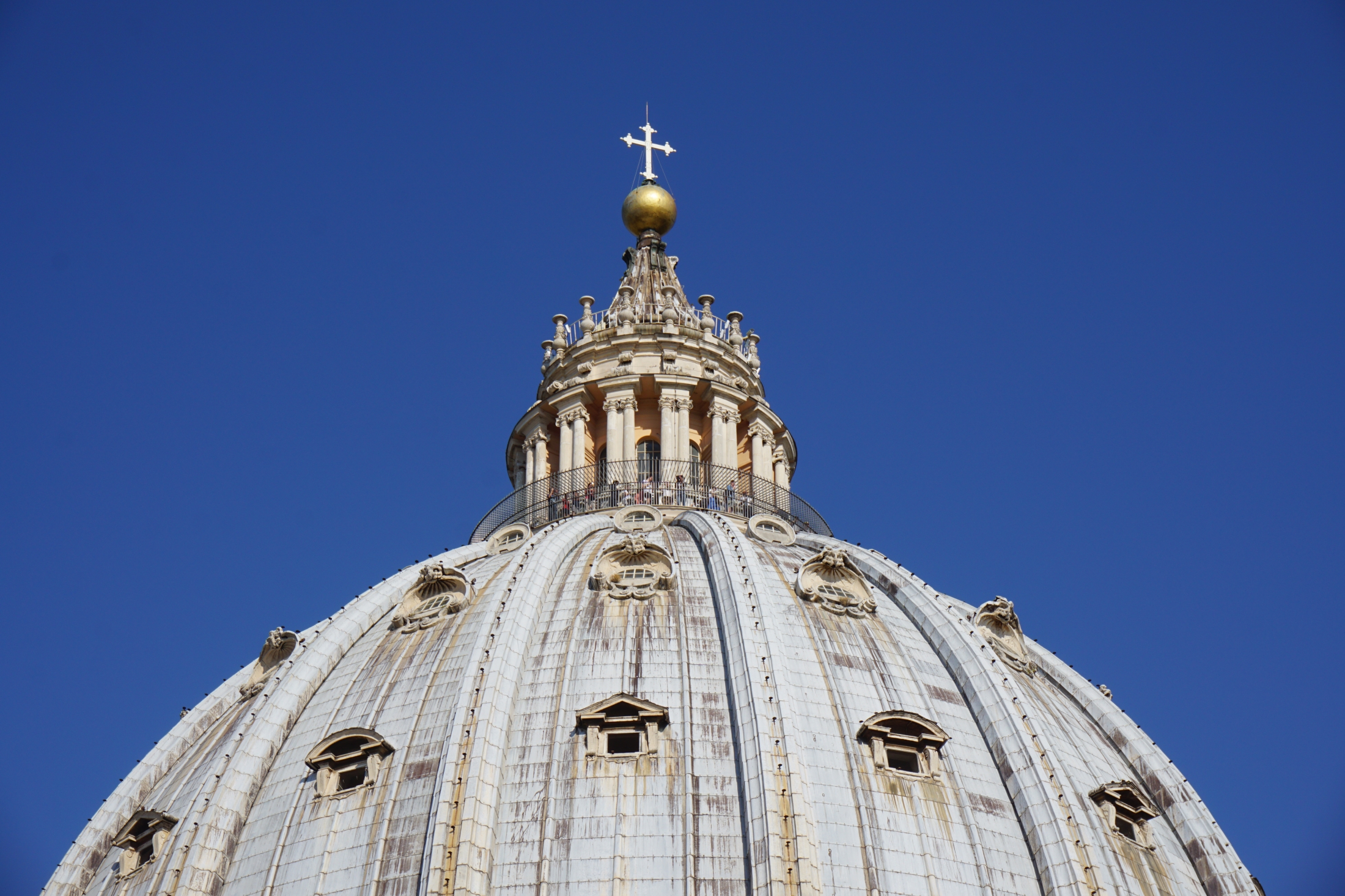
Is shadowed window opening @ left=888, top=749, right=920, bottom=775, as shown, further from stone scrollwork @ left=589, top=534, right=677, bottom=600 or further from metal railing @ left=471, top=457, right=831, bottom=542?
metal railing @ left=471, top=457, right=831, bottom=542

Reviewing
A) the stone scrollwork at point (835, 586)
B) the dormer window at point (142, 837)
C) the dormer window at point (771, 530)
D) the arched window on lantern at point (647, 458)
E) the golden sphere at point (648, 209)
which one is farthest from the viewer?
the golden sphere at point (648, 209)

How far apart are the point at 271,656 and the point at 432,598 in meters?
4.86

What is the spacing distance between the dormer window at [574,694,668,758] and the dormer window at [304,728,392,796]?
189 inches

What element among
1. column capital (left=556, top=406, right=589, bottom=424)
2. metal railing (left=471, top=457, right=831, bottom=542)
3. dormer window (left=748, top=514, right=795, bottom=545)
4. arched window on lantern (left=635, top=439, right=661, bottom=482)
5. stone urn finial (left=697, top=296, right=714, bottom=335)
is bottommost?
dormer window (left=748, top=514, right=795, bottom=545)

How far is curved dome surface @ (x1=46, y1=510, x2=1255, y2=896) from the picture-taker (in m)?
41.7

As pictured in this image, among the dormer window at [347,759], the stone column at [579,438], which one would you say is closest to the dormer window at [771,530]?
the stone column at [579,438]

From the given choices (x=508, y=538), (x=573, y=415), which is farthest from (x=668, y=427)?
(x=508, y=538)

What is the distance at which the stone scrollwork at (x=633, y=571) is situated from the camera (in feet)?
165

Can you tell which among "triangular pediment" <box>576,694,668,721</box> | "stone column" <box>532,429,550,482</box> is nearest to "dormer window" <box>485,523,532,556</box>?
"stone column" <box>532,429,550,482</box>

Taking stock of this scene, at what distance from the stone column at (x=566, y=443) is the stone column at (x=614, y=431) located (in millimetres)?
1281

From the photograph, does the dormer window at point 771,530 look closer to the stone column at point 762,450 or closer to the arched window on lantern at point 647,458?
the arched window on lantern at point 647,458

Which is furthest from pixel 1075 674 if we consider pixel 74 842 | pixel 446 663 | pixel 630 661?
pixel 74 842

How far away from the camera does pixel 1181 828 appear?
4944cm

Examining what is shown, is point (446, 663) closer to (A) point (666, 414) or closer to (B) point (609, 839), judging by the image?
(B) point (609, 839)
